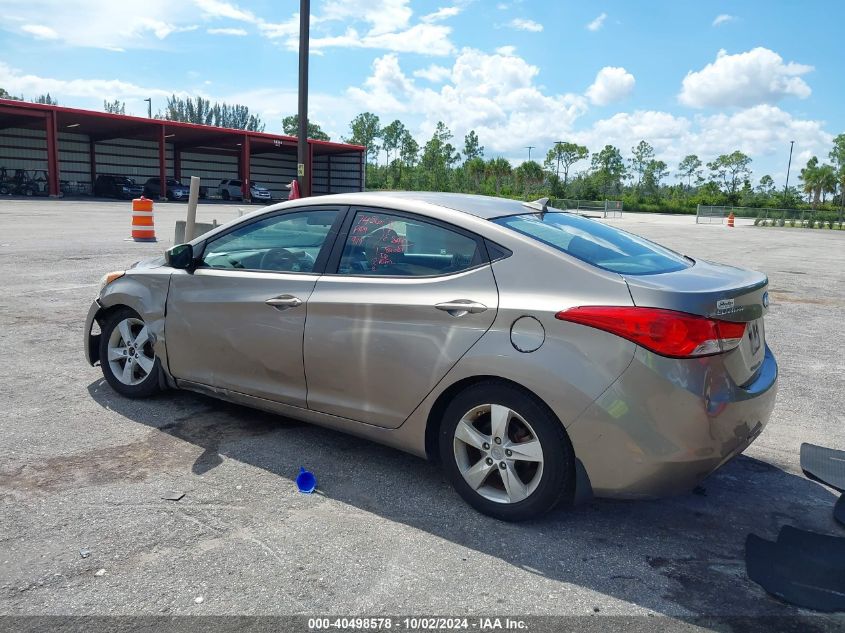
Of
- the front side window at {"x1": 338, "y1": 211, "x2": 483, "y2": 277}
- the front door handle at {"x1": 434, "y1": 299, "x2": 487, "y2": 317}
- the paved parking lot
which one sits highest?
the front side window at {"x1": 338, "y1": 211, "x2": 483, "y2": 277}

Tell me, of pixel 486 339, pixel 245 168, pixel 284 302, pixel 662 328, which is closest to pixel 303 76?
pixel 284 302

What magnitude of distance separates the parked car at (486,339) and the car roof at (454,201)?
Result: 0.06 ft

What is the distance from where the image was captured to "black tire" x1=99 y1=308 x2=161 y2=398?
477 centimetres

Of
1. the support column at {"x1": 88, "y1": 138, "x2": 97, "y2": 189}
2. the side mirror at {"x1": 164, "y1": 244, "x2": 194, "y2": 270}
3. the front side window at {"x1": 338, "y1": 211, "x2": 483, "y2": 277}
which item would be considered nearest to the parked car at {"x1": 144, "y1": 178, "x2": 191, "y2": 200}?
the support column at {"x1": 88, "y1": 138, "x2": 97, "y2": 189}

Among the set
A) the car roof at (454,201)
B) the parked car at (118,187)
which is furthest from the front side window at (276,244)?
the parked car at (118,187)

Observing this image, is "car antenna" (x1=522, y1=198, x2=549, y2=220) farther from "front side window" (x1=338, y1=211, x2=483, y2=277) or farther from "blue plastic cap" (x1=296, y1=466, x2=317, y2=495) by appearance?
"blue plastic cap" (x1=296, y1=466, x2=317, y2=495)

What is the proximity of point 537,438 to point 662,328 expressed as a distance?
74cm

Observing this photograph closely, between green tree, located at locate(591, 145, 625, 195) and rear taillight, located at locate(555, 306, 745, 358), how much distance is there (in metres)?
104

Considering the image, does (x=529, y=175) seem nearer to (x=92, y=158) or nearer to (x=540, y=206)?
(x=92, y=158)

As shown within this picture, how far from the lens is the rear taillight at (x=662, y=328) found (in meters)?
2.96

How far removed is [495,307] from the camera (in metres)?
3.29

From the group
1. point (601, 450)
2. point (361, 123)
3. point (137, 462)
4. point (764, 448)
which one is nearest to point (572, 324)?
point (601, 450)

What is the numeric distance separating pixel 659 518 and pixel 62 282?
28.6 feet

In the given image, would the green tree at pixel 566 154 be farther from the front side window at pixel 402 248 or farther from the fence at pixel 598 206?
the front side window at pixel 402 248
